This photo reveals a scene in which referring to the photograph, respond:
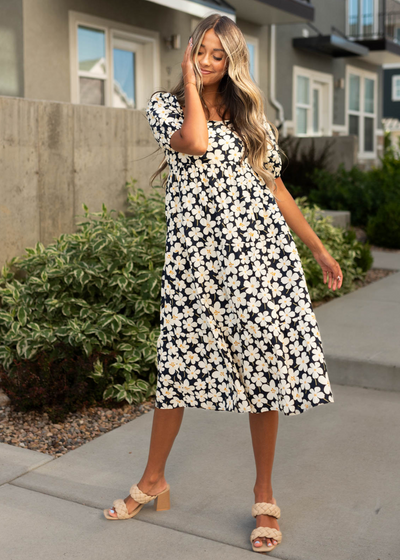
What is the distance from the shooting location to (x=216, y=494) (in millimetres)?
2738

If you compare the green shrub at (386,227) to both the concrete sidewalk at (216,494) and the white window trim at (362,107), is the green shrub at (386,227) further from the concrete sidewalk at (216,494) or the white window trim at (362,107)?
the white window trim at (362,107)

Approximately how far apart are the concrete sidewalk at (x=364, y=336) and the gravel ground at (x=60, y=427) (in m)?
1.25

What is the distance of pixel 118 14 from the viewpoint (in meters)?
8.88

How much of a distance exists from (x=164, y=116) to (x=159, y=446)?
120 cm

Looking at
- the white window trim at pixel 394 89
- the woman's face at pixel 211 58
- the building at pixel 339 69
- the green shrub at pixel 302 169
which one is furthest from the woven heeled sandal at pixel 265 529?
the white window trim at pixel 394 89

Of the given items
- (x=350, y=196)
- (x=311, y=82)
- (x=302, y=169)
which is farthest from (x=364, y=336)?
(x=311, y=82)

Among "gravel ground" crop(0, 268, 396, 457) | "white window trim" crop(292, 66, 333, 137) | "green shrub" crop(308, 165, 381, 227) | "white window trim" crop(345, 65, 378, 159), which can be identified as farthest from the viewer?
"white window trim" crop(345, 65, 378, 159)

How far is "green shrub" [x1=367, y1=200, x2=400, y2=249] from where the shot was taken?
339 inches

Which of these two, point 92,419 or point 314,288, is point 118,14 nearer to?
point 314,288

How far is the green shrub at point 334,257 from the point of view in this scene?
5914 mm

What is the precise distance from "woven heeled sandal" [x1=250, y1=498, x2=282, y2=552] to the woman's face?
4.97ft

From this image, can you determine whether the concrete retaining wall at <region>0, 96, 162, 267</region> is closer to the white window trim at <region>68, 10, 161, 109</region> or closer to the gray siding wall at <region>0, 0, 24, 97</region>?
the gray siding wall at <region>0, 0, 24, 97</region>

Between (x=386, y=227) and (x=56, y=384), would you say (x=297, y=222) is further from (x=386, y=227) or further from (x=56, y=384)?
(x=386, y=227)

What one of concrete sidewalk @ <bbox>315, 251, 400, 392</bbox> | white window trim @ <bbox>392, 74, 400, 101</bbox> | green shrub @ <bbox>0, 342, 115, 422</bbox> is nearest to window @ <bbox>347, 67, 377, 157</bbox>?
concrete sidewalk @ <bbox>315, 251, 400, 392</bbox>
